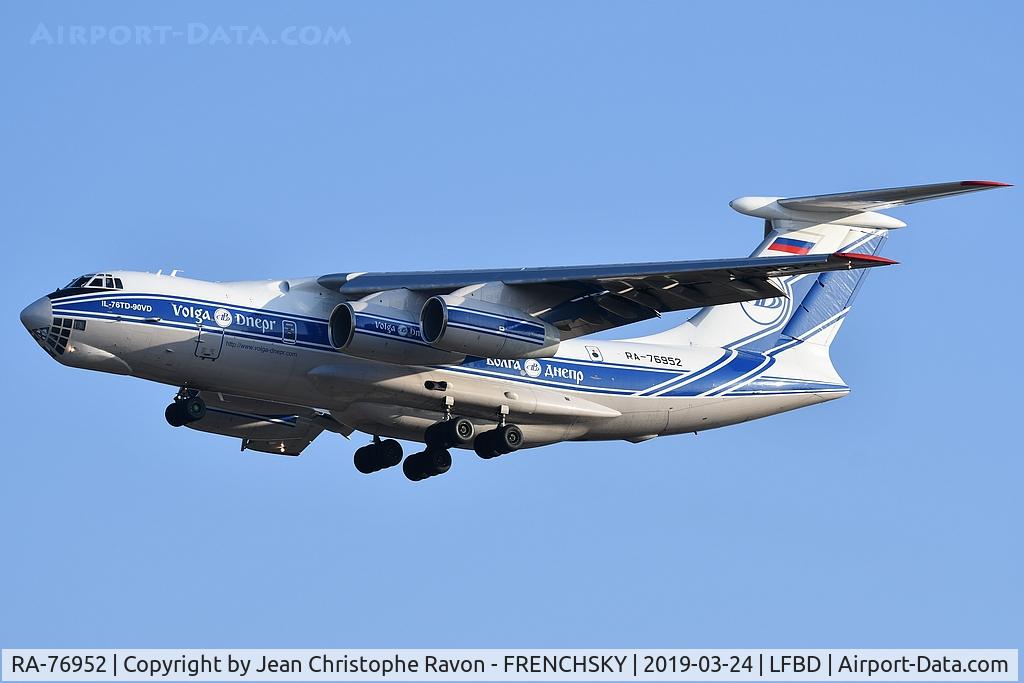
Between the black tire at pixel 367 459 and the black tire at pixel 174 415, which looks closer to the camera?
the black tire at pixel 174 415

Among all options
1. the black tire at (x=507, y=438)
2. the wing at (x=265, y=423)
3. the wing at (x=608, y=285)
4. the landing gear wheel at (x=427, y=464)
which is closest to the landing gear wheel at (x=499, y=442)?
the black tire at (x=507, y=438)

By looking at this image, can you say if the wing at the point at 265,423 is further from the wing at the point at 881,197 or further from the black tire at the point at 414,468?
the wing at the point at 881,197

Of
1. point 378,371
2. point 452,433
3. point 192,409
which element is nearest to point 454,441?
point 452,433

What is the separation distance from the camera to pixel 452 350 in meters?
13.6

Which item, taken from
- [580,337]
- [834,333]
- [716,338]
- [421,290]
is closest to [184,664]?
[421,290]

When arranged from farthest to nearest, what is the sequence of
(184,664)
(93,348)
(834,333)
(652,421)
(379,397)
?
(834,333) < (652,421) < (379,397) < (93,348) < (184,664)

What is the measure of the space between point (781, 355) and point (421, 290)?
3827 mm

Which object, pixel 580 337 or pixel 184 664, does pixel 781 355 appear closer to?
pixel 580 337

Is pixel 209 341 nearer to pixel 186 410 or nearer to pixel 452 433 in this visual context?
pixel 186 410

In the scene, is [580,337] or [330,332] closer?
[330,332]

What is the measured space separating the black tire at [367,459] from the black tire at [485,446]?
4.51 ft

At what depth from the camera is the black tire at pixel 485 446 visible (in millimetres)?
14648

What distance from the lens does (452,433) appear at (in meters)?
14.5

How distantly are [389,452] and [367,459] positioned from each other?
21cm
